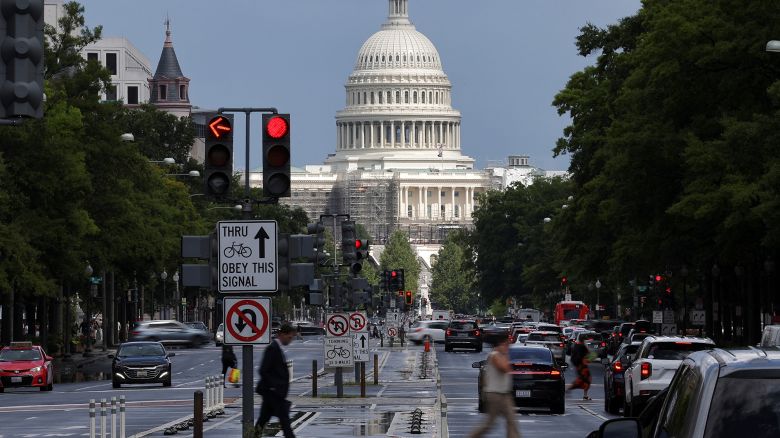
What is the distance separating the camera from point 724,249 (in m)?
60.3

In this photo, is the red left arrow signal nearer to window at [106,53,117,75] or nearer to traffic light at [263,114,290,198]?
traffic light at [263,114,290,198]

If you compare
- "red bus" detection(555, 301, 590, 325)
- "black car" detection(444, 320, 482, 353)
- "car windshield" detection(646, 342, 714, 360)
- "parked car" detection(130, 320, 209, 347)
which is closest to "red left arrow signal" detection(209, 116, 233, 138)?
"car windshield" detection(646, 342, 714, 360)

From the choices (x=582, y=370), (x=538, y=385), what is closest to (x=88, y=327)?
(x=582, y=370)

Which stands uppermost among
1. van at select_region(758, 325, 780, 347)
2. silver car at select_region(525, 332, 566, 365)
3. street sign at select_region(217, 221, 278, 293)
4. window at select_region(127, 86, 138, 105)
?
window at select_region(127, 86, 138, 105)

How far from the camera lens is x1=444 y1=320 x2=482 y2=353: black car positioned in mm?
98000

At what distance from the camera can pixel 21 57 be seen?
1454 centimetres

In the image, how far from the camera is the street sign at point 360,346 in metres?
46.1

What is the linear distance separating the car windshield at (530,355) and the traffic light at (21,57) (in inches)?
1037

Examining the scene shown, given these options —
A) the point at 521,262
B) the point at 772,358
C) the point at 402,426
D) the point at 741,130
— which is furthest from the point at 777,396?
the point at 521,262

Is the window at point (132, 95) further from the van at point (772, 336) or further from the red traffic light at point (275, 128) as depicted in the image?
the red traffic light at point (275, 128)

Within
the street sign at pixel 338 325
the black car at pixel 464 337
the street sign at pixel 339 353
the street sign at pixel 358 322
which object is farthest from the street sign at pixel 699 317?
the street sign at pixel 339 353

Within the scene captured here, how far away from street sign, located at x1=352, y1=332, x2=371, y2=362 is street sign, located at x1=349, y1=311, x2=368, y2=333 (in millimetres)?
155

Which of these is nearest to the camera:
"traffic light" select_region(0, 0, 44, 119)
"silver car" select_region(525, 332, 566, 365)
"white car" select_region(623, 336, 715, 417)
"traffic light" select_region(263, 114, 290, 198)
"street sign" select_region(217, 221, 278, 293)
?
"traffic light" select_region(0, 0, 44, 119)

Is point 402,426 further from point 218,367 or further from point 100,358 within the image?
point 100,358
